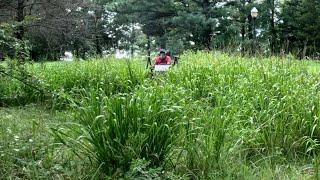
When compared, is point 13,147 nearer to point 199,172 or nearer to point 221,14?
point 199,172

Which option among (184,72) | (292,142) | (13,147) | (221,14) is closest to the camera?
(13,147)

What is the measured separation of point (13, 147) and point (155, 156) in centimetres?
128

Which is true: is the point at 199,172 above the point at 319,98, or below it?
below

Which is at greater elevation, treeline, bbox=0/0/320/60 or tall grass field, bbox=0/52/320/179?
treeline, bbox=0/0/320/60

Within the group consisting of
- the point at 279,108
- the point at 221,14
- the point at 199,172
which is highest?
the point at 221,14

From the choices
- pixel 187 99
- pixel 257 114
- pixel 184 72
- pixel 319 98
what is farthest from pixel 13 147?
pixel 184 72

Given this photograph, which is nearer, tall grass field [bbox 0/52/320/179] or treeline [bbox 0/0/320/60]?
tall grass field [bbox 0/52/320/179]

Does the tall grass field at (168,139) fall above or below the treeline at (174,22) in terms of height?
below

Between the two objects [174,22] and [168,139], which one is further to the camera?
[174,22]

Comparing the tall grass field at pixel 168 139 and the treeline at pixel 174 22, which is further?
the treeline at pixel 174 22

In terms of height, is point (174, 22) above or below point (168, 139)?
above

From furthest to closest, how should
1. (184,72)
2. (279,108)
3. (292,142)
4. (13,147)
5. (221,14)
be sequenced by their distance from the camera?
(221,14) < (184,72) < (279,108) < (292,142) < (13,147)

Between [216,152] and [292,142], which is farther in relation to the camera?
[292,142]

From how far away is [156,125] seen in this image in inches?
131
